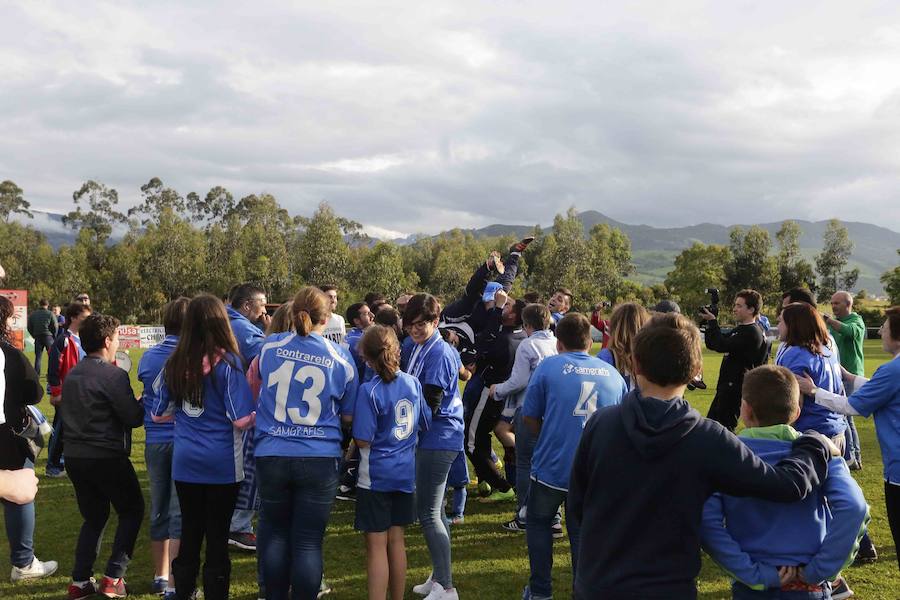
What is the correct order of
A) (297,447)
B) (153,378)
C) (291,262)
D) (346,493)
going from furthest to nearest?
(291,262) < (346,493) < (153,378) < (297,447)

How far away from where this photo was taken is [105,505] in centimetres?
508

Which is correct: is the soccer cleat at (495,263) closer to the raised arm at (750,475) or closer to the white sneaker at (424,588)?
the white sneaker at (424,588)

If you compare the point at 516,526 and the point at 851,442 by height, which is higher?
the point at 851,442

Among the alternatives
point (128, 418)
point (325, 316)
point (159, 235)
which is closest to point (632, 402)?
point (325, 316)

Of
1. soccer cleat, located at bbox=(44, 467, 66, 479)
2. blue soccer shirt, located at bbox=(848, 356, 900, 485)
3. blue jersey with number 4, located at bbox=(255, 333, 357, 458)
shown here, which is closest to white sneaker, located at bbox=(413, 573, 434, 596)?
blue jersey with number 4, located at bbox=(255, 333, 357, 458)

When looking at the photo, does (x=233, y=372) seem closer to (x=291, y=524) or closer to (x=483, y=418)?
(x=291, y=524)

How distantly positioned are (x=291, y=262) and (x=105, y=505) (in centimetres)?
5618

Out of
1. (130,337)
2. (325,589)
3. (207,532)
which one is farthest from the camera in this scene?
(130,337)

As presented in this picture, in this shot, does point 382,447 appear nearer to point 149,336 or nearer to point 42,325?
point 42,325

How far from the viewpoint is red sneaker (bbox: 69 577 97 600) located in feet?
16.3

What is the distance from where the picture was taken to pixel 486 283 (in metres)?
7.55

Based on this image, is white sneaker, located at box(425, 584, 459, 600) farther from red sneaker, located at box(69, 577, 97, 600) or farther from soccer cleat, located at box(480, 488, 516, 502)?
soccer cleat, located at box(480, 488, 516, 502)

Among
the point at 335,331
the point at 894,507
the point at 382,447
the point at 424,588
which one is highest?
the point at 335,331

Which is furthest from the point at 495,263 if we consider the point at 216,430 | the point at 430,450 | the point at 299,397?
the point at 216,430
